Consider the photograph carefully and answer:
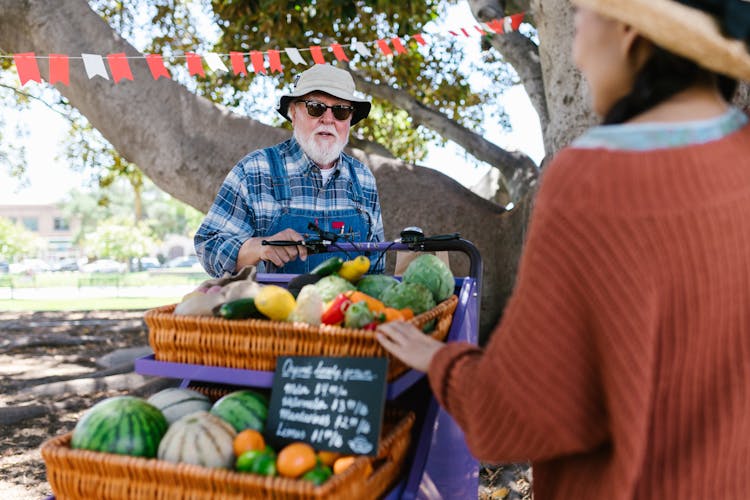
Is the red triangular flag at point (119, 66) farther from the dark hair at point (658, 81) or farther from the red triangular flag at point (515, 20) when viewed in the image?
the dark hair at point (658, 81)

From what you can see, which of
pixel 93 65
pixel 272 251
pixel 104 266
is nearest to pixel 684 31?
Answer: pixel 272 251

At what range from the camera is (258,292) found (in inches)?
80.2

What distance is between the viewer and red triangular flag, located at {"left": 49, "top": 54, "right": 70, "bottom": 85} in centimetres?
647

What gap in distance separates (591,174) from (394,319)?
2.49 feet

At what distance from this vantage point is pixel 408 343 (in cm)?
167

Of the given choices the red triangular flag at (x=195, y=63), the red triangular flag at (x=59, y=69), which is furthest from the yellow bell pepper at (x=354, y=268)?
the red triangular flag at (x=59, y=69)

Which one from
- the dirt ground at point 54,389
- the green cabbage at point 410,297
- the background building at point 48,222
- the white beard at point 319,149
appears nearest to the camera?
the green cabbage at point 410,297

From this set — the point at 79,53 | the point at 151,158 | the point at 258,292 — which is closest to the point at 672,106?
the point at 258,292

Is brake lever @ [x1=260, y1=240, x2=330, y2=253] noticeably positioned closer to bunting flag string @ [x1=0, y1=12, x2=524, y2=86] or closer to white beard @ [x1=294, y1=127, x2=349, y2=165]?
white beard @ [x1=294, y1=127, x2=349, y2=165]

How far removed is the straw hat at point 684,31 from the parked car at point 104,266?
5453cm

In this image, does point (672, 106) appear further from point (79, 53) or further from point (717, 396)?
point (79, 53)

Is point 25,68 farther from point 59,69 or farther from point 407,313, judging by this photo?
point 407,313

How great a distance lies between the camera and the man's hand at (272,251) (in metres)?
2.84

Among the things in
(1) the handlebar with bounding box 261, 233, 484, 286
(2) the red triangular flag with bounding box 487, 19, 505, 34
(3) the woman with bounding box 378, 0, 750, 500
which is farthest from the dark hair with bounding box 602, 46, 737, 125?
(2) the red triangular flag with bounding box 487, 19, 505, 34
